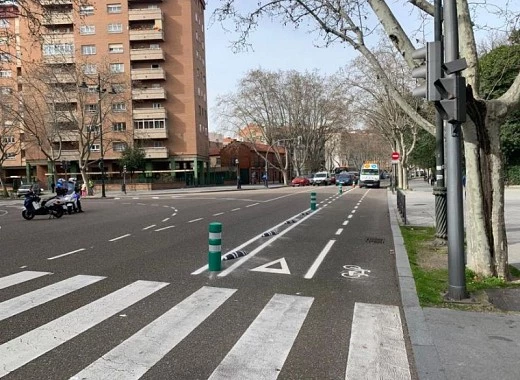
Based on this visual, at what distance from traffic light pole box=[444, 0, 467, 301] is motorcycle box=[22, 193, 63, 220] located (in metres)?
16.7

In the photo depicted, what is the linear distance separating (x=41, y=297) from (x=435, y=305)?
16.7 ft

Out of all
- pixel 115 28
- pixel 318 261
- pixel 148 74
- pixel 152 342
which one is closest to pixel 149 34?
pixel 115 28

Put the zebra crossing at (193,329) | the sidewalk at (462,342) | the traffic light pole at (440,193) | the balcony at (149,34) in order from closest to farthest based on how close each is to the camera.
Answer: the sidewalk at (462,342) → the zebra crossing at (193,329) → the traffic light pole at (440,193) → the balcony at (149,34)

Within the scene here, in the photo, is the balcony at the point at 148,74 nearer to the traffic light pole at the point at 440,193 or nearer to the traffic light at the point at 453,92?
the traffic light pole at the point at 440,193

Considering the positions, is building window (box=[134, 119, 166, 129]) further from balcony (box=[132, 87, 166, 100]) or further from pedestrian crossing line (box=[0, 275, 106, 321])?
pedestrian crossing line (box=[0, 275, 106, 321])

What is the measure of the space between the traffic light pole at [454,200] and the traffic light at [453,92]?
0.28 metres

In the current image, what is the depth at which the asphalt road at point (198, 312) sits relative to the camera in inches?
156

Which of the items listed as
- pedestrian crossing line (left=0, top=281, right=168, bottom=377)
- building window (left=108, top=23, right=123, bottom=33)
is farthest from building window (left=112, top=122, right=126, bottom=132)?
pedestrian crossing line (left=0, top=281, right=168, bottom=377)

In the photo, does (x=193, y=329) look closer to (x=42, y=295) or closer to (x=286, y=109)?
(x=42, y=295)

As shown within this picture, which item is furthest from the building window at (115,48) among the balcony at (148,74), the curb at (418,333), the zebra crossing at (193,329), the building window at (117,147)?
A: the curb at (418,333)

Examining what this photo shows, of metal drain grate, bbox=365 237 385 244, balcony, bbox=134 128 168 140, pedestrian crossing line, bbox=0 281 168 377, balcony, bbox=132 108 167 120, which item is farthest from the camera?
balcony, bbox=132 108 167 120

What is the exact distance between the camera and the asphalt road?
3.96 m

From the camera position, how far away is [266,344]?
4445 millimetres

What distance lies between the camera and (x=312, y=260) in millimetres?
8922
